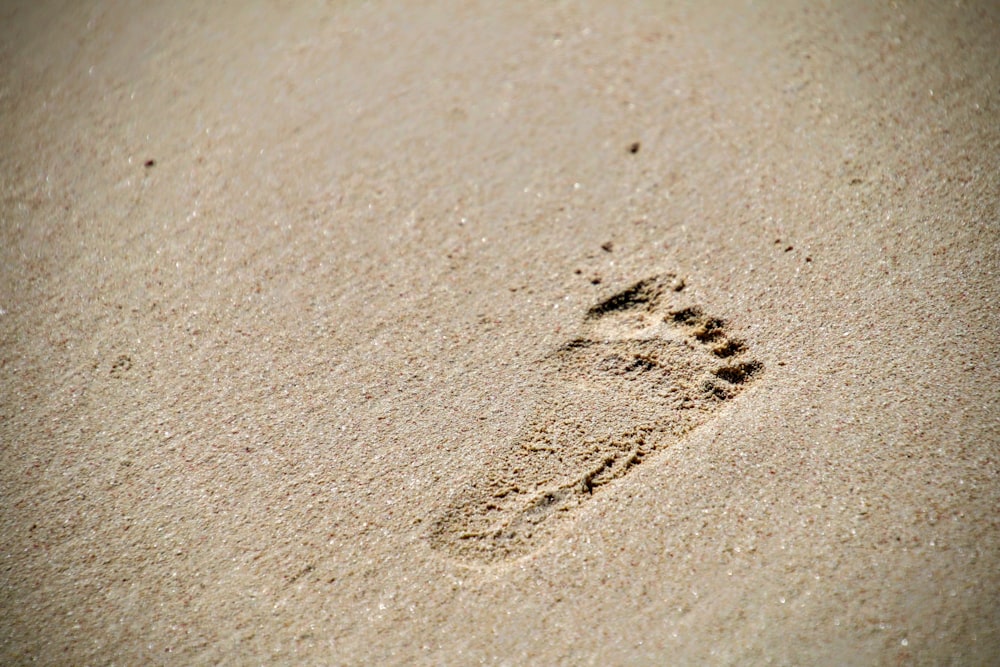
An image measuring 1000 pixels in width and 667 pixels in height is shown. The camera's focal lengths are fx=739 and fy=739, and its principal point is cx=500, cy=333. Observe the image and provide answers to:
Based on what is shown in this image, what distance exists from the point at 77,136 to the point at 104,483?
1052 mm

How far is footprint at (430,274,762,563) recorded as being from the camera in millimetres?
1432

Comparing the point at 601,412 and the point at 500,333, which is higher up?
the point at 500,333

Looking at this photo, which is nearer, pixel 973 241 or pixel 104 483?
pixel 104 483

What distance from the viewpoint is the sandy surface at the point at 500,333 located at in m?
1.36

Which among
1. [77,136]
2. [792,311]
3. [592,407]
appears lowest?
[792,311]

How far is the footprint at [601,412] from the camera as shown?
1432mm

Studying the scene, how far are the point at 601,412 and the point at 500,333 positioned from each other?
295 mm

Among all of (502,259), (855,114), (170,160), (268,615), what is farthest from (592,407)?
(170,160)

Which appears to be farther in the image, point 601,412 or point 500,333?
point 500,333

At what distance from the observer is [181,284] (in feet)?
5.82

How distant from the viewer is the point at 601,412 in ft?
5.03

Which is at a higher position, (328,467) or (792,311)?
(328,467)

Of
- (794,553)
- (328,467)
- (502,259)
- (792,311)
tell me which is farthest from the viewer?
(502,259)

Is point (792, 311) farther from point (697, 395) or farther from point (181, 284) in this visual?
point (181, 284)
